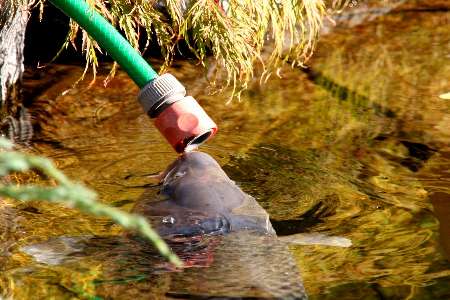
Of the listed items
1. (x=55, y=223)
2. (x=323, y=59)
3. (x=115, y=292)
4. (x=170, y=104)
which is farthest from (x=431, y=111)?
(x=115, y=292)

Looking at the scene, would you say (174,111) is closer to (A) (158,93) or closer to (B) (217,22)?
(A) (158,93)

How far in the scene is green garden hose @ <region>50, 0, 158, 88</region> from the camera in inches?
96.9

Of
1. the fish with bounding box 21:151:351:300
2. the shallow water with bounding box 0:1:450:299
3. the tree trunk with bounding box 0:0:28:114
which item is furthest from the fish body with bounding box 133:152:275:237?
the tree trunk with bounding box 0:0:28:114

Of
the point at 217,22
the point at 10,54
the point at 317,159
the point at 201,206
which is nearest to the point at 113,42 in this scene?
the point at 201,206

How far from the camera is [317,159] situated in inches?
118

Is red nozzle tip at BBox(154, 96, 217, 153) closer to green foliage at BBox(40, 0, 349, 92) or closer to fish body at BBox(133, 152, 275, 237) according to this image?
fish body at BBox(133, 152, 275, 237)

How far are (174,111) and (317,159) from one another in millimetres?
745

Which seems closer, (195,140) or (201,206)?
(201,206)

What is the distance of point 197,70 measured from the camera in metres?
3.97

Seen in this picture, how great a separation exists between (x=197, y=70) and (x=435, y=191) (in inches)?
61.1

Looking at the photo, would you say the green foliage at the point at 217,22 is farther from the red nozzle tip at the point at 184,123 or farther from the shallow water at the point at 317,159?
the red nozzle tip at the point at 184,123

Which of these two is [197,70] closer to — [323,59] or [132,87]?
[132,87]

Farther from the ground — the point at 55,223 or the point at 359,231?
the point at 55,223

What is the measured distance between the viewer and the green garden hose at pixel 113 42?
2.46 m
